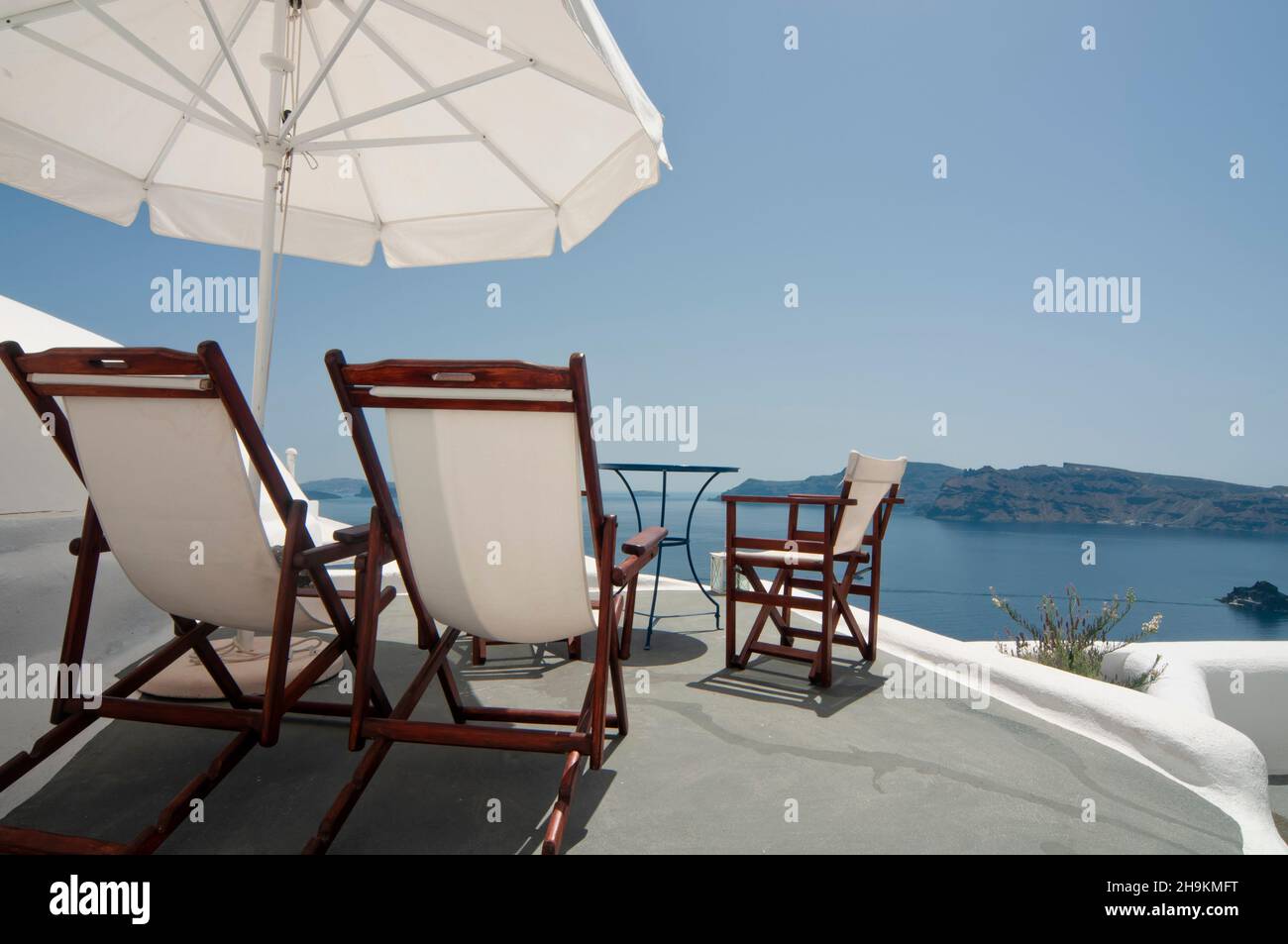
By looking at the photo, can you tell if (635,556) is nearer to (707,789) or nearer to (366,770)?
(707,789)

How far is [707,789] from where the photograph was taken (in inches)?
83.6

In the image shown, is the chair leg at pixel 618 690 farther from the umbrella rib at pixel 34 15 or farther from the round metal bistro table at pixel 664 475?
the umbrella rib at pixel 34 15

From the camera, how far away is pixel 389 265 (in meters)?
4.62

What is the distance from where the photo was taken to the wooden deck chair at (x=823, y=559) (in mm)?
3320

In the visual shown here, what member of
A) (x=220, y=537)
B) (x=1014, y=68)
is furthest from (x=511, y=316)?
(x=1014, y=68)

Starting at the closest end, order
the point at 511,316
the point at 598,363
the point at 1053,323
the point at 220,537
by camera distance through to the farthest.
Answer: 1. the point at 220,537
2. the point at 598,363
3. the point at 511,316
4. the point at 1053,323

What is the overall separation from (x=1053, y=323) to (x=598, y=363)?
142 ft

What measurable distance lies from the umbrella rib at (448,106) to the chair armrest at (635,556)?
2455mm

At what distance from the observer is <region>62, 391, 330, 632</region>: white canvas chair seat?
1796 millimetres

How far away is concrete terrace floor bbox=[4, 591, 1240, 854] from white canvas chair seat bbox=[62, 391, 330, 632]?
59 centimetres

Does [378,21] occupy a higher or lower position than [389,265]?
higher

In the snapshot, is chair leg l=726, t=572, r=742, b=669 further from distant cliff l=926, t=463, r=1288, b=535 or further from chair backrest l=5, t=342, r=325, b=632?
distant cliff l=926, t=463, r=1288, b=535

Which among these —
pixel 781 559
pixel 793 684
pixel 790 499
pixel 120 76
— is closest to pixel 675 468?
pixel 790 499
